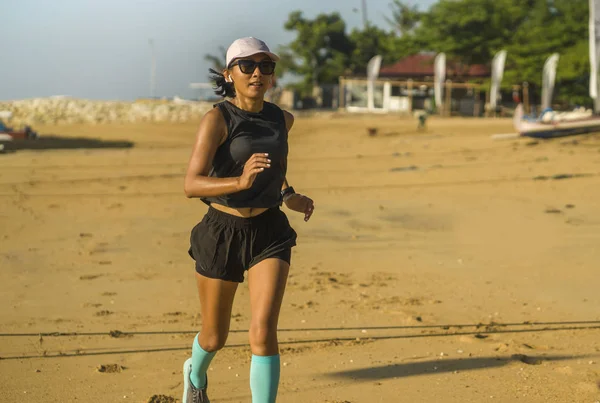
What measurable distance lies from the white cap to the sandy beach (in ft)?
6.57

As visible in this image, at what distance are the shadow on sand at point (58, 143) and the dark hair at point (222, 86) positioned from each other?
2177 cm

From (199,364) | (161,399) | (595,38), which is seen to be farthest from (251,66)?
(595,38)

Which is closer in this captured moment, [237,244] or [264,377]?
[264,377]

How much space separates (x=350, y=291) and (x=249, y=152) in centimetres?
402

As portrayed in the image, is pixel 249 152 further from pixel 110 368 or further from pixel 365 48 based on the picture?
pixel 365 48

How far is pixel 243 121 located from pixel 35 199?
36.5ft

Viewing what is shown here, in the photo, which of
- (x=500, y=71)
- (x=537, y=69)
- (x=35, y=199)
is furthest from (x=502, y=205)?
(x=537, y=69)

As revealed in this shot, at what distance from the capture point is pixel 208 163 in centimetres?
404

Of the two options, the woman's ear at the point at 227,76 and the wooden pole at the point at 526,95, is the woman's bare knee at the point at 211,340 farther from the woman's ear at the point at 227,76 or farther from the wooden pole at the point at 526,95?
the wooden pole at the point at 526,95

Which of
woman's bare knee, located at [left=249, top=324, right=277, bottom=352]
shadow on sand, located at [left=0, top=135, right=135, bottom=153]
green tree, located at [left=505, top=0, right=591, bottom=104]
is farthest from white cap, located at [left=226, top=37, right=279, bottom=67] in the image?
green tree, located at [left=505, top=0, right=591, bottom=104]

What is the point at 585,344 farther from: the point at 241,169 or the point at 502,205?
the point at 502,205

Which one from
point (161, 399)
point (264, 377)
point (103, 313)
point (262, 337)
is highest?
point (262, 337)

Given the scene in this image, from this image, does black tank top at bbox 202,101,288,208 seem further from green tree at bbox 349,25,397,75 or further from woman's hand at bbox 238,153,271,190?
green tree at bbox 349,25,397,75

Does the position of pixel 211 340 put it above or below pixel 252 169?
below
